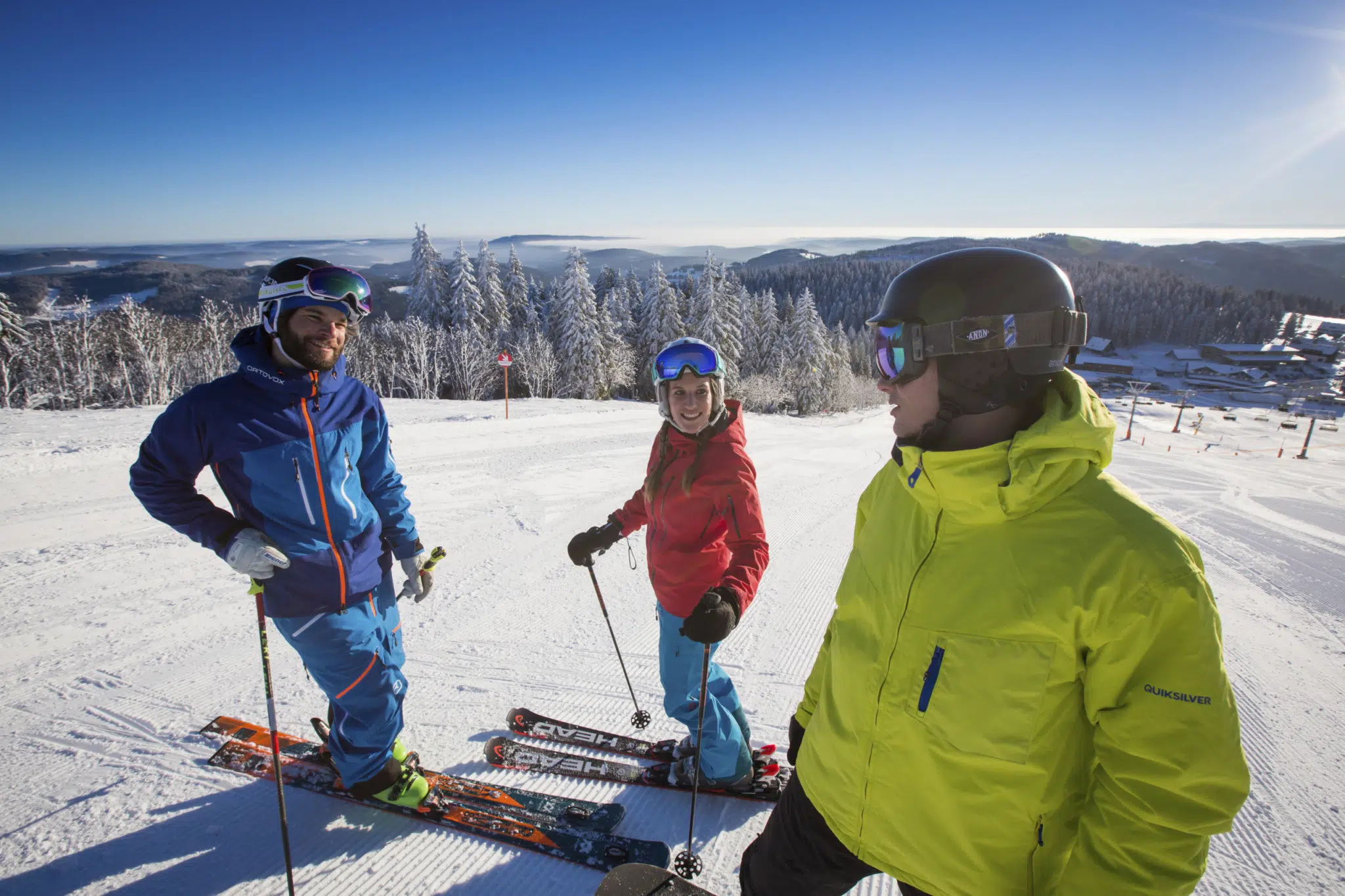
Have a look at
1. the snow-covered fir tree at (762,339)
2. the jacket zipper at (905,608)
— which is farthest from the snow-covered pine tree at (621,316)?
the jacket zipper at (905,608)

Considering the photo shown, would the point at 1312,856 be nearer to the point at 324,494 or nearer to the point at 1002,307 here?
the point at 1002,307

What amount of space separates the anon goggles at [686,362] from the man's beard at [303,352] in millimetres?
1550

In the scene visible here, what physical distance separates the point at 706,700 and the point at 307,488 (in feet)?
7.10

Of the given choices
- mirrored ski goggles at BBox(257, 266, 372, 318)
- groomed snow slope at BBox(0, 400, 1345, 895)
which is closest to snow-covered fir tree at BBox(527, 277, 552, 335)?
groomed snow slope at BBox(0, 400, 1345, 895)

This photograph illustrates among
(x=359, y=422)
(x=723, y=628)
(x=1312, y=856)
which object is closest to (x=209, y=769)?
(x=359, y=422)

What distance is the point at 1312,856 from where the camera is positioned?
9.04 feet

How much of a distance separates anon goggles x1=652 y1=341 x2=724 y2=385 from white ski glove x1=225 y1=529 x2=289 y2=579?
75.0 inches

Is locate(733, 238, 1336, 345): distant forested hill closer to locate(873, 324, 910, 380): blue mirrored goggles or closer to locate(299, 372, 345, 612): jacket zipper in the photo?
locate(299, 372, 345, 612): jacket zipper

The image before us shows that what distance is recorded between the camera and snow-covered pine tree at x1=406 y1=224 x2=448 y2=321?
3756 centimetres

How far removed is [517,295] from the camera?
42.2 m

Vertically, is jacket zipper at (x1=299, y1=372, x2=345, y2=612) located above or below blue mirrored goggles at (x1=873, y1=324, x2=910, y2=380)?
below

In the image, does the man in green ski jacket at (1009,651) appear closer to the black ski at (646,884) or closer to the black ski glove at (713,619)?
the black ski glove at (713,619)

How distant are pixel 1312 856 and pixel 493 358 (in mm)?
38757

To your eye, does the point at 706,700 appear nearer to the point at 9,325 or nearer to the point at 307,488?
the point at 307,488
